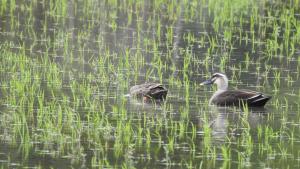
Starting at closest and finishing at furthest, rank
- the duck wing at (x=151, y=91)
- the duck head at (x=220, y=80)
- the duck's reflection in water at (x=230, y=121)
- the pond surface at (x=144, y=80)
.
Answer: the pond surface at (x=144, y=80) → the duck's reflection in water at (x=230, y=121) → the duck wing at (x=151, y=91) → the duck head at (x=220, y=80)

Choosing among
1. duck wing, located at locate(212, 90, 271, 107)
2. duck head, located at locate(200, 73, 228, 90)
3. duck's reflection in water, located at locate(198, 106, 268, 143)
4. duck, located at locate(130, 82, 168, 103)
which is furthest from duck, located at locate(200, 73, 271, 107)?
duck, located at locate(130, 82, 168, 103)

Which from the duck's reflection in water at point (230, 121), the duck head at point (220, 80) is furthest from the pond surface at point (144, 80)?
the duck head at point (220, 80)

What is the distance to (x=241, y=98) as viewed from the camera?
1581cm

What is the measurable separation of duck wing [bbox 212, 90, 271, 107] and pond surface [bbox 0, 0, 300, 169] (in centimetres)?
15

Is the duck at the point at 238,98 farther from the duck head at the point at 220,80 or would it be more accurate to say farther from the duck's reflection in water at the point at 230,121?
the duck head at the point at 220,80

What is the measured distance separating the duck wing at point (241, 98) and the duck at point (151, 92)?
821 millimetres

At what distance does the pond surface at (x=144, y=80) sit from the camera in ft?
39.2

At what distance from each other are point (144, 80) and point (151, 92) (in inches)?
67.6

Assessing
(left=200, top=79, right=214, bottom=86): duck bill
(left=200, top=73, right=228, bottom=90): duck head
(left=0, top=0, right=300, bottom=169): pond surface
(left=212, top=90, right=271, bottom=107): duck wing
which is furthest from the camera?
(left=200, top=79, right=214, bottom=86): duck bill

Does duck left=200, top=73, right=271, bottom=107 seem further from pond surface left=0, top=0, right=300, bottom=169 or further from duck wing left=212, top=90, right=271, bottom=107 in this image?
pond surface left=0, top=0, right=300, bottom=169

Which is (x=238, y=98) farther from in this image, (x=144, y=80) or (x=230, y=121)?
(x=144, y=80)

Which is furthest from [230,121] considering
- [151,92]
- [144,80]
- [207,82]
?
[144,80]

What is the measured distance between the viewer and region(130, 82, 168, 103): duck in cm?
1577

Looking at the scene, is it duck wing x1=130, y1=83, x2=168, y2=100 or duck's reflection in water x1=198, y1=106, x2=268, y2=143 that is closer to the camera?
duck's reflection in water x1=198, y1=106, x2=268, y2=143
